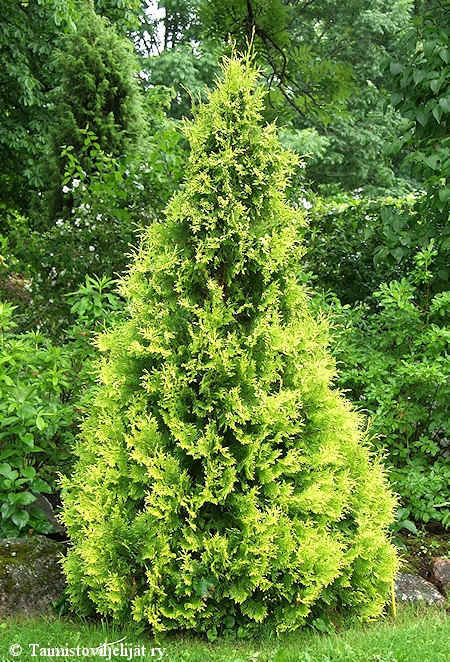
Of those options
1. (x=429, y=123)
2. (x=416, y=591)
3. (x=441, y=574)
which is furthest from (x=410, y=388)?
(x=429, y=123)

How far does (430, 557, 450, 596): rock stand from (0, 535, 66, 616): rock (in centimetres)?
228

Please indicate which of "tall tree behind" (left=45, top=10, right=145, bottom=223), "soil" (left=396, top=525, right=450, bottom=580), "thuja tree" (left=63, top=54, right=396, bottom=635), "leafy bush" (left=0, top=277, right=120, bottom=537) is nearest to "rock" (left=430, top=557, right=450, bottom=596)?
"soil" (left=396, top=525, right=450, bottom=580)

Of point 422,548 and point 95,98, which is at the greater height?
point 95,98

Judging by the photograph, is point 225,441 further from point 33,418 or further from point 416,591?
point 416,591

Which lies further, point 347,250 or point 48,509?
point 347,250

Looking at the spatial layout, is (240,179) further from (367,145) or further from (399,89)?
(367,145)

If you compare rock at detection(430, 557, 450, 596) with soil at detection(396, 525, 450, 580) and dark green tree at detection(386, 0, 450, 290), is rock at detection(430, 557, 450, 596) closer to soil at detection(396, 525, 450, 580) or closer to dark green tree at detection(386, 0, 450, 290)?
soil at detection(396, 525, 450, 580)

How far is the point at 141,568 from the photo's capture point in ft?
10.3

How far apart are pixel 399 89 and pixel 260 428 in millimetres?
3811

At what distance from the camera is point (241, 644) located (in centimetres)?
303

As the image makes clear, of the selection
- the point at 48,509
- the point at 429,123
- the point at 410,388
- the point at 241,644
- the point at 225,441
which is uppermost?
the point at 429,123

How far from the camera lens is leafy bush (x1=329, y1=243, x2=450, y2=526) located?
175 inches

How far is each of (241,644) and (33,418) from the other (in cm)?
188

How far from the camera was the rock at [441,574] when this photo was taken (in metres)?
4.01
